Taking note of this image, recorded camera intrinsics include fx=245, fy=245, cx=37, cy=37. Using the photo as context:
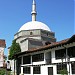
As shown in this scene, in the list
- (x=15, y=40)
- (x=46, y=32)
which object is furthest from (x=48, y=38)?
(x=15, y=40)

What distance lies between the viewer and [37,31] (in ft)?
199

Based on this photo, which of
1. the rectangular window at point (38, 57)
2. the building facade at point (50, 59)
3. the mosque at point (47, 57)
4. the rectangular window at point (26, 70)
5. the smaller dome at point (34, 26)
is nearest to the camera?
the building facade at point (50, 59)

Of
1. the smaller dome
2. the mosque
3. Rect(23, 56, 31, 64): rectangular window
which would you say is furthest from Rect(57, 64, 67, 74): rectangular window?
the smaller dome

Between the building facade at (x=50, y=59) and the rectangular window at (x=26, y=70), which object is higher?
the building facade at (x=50, y=59)

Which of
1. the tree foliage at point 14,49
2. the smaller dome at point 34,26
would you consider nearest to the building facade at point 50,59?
the tree foliage at point 14,49

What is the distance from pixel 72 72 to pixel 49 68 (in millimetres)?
5757

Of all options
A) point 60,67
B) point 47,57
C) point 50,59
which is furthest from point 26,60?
point 60,67

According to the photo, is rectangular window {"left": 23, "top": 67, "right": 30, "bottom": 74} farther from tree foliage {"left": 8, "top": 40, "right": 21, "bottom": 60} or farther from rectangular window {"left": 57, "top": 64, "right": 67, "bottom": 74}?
tree foliage {"left": 8, "top": 40, "right": 21, "bottom": 60}

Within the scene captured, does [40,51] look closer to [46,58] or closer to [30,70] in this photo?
[46,58]

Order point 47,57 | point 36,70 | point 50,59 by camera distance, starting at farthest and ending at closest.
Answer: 1. point 36,70
2. point 47,57
3. point 50,59

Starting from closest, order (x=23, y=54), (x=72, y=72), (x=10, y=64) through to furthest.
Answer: (x=72, y=72) → (x=23, y=54) → (x=10, y=64)

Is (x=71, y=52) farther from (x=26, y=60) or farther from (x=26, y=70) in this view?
(x=26, y=70)

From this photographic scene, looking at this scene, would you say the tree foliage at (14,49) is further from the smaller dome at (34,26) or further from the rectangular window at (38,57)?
the rectangular window at (38,57)

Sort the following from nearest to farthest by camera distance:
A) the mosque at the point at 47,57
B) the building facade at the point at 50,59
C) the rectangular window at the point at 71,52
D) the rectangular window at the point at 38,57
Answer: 1. the rectangular window at the point at 71,52
2. the building facade at the point at 50,59
3. the mosque at the point at 47,57
4. the rectangular window at the point at 38,57
